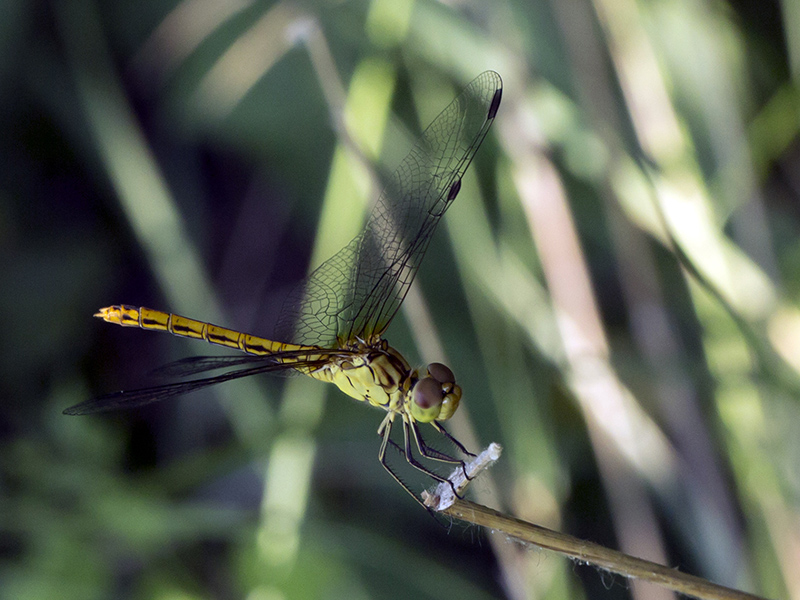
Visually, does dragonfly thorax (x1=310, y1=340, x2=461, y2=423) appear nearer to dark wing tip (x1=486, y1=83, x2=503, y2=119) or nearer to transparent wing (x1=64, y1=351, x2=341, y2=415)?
transparent wing (x1=64, y1=351, x2=341, y2=415)

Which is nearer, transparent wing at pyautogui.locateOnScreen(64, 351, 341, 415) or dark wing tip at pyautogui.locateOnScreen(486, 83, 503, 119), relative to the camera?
transparent wing at pyautogui.locateOnScreen(64, 351, 341, 415)

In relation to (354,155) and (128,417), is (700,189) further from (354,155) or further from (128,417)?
(128,417)

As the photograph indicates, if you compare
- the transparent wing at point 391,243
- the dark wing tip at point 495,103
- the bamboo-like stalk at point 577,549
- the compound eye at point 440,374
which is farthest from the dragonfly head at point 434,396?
the dark wing tip at point 495,103

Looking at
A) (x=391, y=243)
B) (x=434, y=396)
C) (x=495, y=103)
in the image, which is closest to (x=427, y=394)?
(x=434, y=396)

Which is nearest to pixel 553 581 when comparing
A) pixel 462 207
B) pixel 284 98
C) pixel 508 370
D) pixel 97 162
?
pixel 508 370

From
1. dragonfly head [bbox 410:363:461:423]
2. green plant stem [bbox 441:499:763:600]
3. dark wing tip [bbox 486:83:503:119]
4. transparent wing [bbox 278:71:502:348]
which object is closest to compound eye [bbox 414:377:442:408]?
dragonfly head [bbox 410:363:461:423]

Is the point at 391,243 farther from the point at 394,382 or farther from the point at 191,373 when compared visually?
the point at 191,373
